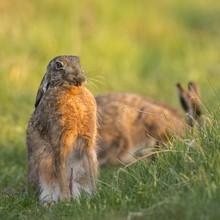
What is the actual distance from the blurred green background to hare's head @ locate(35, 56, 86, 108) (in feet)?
13.6

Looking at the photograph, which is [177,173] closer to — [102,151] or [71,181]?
[71,181]

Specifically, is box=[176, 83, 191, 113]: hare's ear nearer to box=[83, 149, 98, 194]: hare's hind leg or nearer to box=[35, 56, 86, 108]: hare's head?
box=[83, 149, 98, 194]: hare's hind leg

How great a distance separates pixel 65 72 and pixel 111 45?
Result: 902 cm

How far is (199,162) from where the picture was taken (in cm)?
612

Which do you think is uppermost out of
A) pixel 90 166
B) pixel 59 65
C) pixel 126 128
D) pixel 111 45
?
pixel 59 65

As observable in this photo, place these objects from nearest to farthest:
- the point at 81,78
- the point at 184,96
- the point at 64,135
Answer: the point at 81,78 < the point at 64,135 < the point at 184,96

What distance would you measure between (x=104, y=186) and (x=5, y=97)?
5.91 metres

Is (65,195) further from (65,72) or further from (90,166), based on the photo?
(65,72)

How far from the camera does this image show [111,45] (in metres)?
15.6

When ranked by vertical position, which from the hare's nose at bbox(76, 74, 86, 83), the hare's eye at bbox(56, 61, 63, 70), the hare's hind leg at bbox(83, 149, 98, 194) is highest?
the hare's eye at bbox(56, 61, 63, 70)

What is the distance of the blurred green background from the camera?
43.4 ft

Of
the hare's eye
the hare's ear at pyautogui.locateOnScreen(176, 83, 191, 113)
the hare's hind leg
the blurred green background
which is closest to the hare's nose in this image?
the hare's eye

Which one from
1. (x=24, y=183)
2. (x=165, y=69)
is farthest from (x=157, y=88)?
(x=24, y=183)

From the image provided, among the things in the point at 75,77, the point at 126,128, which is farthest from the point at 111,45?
the point at 75,77
